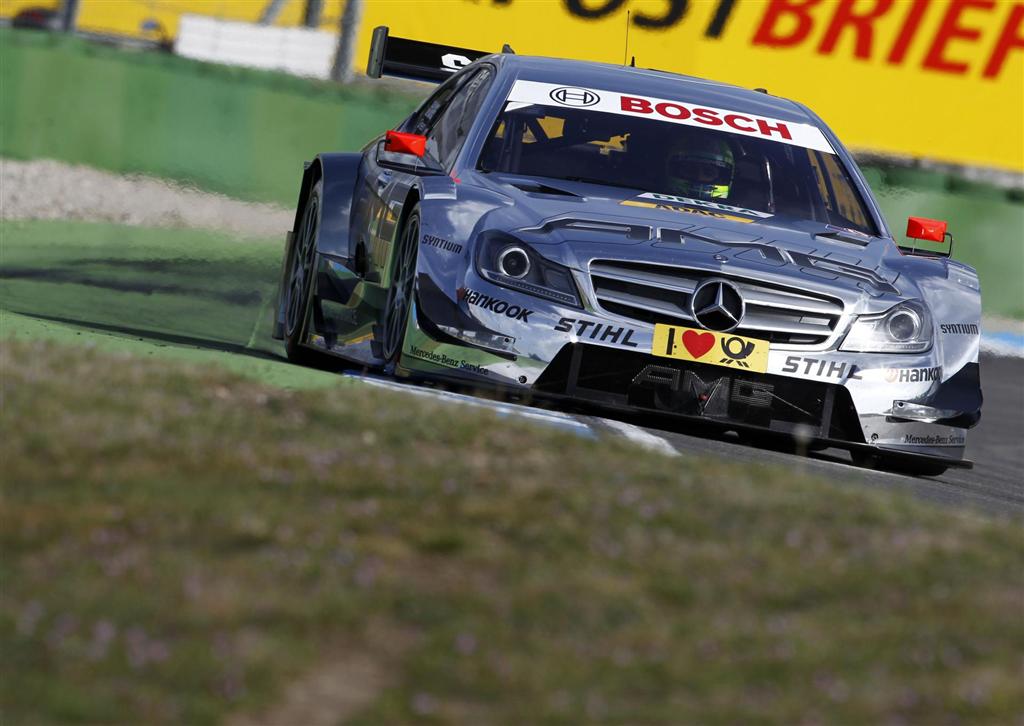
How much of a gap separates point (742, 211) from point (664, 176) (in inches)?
Result: 13.8

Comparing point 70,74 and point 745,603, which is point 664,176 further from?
point 70,74

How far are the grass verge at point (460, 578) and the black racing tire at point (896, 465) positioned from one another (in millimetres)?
2052

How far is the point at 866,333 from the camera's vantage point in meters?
6.65

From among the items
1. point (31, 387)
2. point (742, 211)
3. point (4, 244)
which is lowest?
point (4, 244)

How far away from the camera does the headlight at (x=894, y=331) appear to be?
664 centimetres

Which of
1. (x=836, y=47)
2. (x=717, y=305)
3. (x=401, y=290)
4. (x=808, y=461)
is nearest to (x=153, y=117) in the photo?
(x=836, y=47)

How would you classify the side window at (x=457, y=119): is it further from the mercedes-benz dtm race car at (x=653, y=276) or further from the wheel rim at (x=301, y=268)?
the wheel rim at (x=301, y=268)

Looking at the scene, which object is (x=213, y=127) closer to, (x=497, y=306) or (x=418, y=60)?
(x=418, y=60)

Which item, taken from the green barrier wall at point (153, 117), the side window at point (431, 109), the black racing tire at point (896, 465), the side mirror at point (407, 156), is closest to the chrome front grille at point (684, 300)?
the black racing tire at point (896, 465)

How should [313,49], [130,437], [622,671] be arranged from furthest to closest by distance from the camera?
1. [313,49]
2. [130,437]
3. [622,671]

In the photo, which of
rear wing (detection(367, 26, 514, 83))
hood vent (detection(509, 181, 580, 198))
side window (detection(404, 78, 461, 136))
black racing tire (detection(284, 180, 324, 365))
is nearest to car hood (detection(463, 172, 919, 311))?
hood vent (detection(509, 181, 580, 198))

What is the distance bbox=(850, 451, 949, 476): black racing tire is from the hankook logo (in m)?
0.88

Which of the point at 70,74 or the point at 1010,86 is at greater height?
the point at 1010,86

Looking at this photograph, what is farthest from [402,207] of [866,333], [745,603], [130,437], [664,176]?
[745,603]
